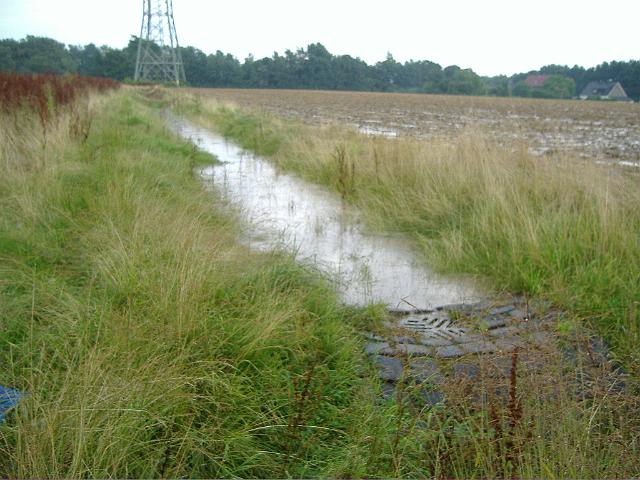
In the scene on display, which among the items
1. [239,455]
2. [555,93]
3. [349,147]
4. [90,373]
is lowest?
[239,455]

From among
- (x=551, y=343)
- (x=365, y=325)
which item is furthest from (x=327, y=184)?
(x=551, y=343)

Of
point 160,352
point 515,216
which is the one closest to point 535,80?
point 515,216

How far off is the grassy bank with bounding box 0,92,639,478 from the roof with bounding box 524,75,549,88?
184 ft

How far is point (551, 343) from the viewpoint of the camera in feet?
9.41

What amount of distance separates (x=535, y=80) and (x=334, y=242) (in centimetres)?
5632

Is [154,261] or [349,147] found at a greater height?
[349,147]

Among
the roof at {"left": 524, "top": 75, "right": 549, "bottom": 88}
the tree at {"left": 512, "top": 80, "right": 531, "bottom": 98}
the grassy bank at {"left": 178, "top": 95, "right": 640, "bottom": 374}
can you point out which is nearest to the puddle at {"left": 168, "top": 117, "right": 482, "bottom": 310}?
the grassy bank at {"left": 178, "top": 95, "right": 640, "bottom": 374}

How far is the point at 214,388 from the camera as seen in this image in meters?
2.38

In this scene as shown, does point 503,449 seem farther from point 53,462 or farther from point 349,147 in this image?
point 349,147

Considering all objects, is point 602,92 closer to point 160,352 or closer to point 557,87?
point 557,87

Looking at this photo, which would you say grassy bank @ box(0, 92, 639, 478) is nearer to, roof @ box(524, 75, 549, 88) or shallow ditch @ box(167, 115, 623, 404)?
shallow ditch @ box(167, 115, 623, 404)

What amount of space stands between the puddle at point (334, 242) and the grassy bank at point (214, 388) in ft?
1.98

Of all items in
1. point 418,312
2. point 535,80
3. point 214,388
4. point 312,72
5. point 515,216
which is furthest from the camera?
point 312,72

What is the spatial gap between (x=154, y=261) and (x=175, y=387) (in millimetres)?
1500
